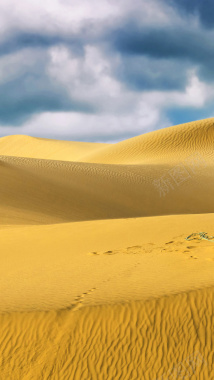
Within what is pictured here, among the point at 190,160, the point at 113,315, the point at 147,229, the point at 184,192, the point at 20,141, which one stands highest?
the point at 20,141

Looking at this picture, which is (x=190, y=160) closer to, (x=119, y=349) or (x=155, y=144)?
(x=155, y=144)

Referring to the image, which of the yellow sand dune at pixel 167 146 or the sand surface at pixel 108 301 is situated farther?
the yellow sand dune at pixel 167 146

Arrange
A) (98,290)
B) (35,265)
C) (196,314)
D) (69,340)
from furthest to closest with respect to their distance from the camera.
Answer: (35,265) < (98,290) < (196,314) < (69,340)

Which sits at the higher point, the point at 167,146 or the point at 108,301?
the point at 167,146

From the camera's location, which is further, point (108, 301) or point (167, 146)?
point (167, 146)

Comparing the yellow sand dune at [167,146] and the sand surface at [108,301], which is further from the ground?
the yellow sand dune at [167,146]

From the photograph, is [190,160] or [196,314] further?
[190,160]

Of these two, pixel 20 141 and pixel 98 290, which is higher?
pixel 20 141

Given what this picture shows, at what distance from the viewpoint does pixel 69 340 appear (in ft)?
12.0

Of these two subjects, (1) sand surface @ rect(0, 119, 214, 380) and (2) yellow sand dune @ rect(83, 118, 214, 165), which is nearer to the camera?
(1) sand surface @ rect(0, 119, 214, 380)

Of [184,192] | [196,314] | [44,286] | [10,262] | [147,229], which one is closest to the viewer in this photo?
[196,314]

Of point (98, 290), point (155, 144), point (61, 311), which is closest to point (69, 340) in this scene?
point (61, 311)

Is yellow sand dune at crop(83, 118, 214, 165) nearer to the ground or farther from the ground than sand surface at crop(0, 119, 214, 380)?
farther from the ground

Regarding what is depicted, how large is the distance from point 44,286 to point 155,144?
1569 inches
